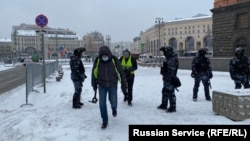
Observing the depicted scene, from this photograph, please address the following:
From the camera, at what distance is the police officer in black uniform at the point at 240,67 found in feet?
30.8

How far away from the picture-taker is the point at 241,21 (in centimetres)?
2584

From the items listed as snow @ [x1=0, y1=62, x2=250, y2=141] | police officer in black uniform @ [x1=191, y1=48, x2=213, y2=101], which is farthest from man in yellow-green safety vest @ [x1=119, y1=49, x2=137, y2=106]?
police officer in black uniform @ [x1=191, y1=48, x2=213, y2=101]

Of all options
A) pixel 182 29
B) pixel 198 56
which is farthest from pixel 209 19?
pixel 198 56

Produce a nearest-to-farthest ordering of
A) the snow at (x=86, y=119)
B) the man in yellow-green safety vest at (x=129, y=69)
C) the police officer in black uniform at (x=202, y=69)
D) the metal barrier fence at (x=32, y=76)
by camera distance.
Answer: the snow at (x=86, y=119)
the man in yellow-green safety vest at (x=129, y=69)
the police officer in black uniform at (x=202, y=69)
the metal barrier fence at (x=32, y=76)

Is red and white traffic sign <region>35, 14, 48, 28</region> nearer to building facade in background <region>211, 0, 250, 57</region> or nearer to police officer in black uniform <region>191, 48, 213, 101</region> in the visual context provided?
police officer in black uniform <region>191, 48, 213, 101</region>

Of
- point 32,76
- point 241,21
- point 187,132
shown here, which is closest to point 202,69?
point 187,132

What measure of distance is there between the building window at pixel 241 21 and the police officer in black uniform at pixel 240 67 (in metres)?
17.3

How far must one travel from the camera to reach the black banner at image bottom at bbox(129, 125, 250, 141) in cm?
425

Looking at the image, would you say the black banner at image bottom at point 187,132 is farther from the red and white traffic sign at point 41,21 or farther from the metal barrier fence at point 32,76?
the red and white traffic sign at point 41,21

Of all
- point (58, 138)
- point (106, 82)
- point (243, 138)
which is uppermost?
point (106, 82)

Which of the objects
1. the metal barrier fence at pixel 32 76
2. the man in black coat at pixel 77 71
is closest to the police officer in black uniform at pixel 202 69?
the man in black coat at pixel 77 71

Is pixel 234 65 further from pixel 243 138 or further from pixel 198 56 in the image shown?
pixel 243 138

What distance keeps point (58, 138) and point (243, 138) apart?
3378 millimetres

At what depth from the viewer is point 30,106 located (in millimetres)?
9852
